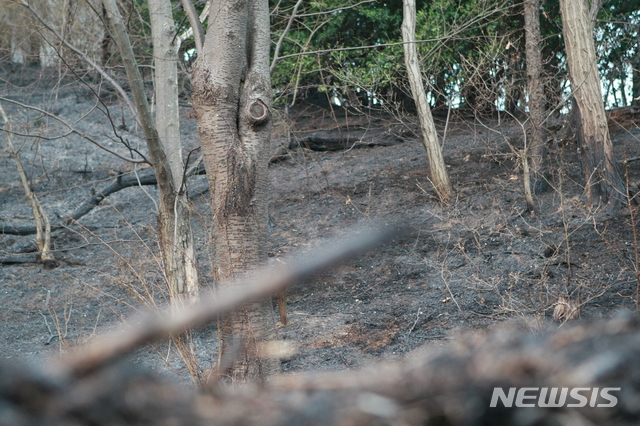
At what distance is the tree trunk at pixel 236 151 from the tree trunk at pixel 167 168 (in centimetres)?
54

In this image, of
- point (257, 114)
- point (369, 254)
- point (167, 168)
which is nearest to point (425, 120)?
point (369, 254)

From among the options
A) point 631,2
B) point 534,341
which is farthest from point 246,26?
point 631,2

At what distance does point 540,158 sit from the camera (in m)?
10.7

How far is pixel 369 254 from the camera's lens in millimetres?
10156

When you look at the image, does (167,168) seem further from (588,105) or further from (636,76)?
(636,76)

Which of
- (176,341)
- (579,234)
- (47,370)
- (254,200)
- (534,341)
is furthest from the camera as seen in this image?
(579,234)

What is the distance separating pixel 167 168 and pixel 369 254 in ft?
14.5

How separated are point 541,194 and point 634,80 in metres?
6.98

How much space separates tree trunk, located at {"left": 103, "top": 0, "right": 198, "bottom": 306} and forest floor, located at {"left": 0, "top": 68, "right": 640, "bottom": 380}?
14.5 inches

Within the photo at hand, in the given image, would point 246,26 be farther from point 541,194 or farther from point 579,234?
point 541,194

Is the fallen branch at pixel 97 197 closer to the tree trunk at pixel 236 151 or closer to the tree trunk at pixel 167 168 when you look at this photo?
the tree trunk at pixel 167 168

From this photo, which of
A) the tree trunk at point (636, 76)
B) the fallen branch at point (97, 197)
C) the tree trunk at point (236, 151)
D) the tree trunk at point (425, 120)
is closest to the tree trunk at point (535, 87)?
the tree trunk at point (425, 120)

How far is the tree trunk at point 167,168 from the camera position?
569 cm

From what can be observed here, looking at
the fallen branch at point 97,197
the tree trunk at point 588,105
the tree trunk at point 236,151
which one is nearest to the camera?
the tree trunk at point 236,151
